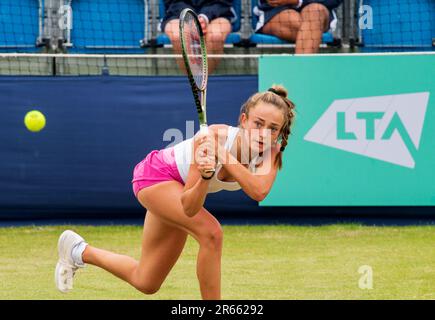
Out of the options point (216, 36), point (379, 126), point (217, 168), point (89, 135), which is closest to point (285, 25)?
point (216, 36)

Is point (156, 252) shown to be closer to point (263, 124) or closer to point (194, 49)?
point (263, 124)

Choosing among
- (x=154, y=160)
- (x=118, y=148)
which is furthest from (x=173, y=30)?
(x=154, y=160)

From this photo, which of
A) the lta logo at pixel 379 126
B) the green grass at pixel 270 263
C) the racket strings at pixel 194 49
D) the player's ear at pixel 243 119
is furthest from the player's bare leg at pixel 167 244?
the lta logo at pixel 379 126

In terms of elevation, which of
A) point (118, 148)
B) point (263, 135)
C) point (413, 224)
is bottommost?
point (413, 224)

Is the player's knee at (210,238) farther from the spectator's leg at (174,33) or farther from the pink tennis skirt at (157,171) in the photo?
the spectator's leg at (174,33)

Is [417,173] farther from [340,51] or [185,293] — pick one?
[185,293]

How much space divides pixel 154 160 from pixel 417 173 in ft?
13.5

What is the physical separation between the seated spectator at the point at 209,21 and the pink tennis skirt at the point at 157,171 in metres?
4.42

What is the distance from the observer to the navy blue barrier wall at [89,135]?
30.6 feet

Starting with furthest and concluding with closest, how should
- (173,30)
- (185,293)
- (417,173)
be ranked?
(173,30)
(417,173)
(185,293)

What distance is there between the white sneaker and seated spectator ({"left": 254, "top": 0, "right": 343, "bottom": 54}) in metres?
4.46

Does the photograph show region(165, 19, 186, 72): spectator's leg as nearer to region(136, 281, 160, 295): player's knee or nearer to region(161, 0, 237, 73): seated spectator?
region(161, 0, 237, 73): seated spectator
